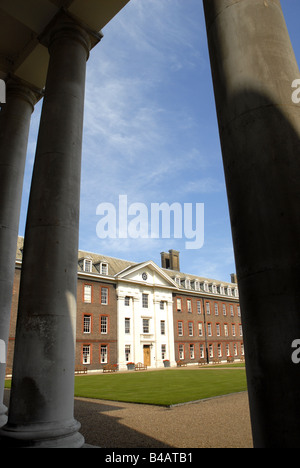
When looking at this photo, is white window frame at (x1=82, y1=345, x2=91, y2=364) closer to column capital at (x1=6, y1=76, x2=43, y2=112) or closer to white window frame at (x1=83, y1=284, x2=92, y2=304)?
white window frame at (x1=83, y1=284, x2=92, y2=304)

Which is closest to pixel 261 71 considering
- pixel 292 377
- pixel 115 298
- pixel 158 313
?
pixel 292 377

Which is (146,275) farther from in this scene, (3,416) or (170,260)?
(3,416)

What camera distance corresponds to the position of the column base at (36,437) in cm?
512

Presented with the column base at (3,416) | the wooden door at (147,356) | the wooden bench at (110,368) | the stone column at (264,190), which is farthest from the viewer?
the wooden door at (147,356)

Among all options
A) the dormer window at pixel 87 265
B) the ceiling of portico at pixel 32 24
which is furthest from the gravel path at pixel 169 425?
the dormer window at pixel 87 265

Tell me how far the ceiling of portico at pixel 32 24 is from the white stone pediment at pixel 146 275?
39.9 meters

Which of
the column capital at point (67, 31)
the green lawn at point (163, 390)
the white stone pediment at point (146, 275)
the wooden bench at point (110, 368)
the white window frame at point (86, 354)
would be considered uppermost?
the white stone pediment at point (146, 275)

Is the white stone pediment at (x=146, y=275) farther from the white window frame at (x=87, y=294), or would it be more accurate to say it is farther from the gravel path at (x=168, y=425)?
the gravel path at (x=168, y=425)

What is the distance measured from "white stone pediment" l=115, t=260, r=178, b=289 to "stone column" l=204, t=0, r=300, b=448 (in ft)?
Answer: 153

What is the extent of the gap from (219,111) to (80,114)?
4748mm

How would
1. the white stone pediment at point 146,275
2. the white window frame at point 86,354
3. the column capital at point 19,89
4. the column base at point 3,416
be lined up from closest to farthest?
the column base at point 3,416 → the column capital at point 19,89 → the white window frame at point 86,354 → the white stone pediment at point 146,275

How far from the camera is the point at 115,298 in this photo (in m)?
49.1

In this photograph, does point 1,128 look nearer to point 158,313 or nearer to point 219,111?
point 219,111

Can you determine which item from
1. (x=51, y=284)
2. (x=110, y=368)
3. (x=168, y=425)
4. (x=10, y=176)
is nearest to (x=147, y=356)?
(x=110, y=368)
